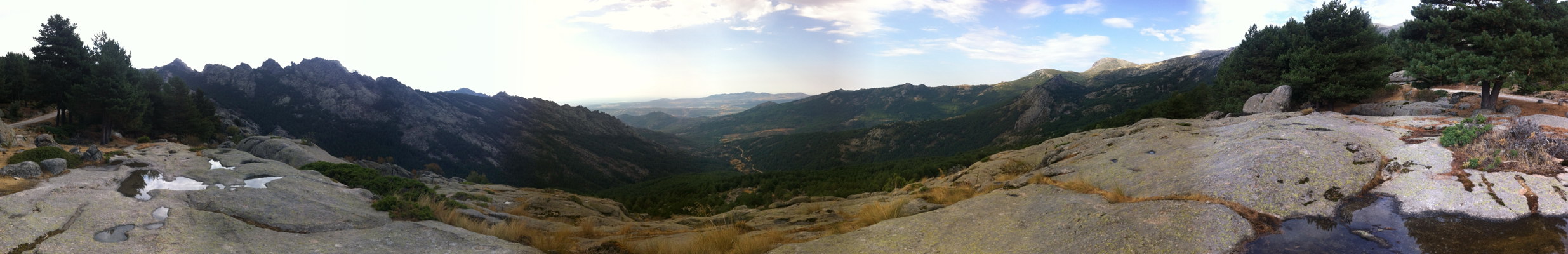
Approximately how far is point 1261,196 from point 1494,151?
638 cm

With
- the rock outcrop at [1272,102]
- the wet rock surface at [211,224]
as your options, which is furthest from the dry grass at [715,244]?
the rock outcrop at [1272,102]

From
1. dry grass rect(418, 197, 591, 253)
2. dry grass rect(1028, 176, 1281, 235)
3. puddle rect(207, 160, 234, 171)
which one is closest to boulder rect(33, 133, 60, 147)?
puddle rect(207, 160, 234, 171)

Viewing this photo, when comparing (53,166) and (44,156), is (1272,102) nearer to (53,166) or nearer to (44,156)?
(53,166)

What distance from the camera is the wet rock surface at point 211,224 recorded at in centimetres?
870

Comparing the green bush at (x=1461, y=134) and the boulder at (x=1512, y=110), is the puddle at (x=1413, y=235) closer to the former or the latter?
the green bush at (x=1461, y=134)

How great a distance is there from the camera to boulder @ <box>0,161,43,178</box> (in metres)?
13.3

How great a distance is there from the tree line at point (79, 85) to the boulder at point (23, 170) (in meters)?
35.9

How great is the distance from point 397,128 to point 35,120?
118264 millimetres

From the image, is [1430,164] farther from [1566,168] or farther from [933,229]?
[933,229]

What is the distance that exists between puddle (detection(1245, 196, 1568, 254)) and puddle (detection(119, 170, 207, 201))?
25366 mm

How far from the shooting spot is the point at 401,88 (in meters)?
164

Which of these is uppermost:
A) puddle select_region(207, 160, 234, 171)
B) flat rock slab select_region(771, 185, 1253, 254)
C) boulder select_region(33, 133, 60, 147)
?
boulder select_region(33, 133, 60, 147)

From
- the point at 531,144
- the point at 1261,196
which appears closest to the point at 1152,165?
the point at 1261,196

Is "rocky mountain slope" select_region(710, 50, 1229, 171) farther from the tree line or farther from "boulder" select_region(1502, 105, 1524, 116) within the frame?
the tree line
